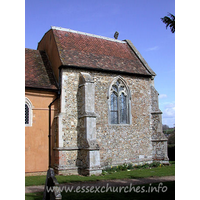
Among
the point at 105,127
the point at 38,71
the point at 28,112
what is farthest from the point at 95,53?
the point at 28,112

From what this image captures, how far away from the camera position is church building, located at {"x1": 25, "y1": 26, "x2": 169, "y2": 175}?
13.5 metres

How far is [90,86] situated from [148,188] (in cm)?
669

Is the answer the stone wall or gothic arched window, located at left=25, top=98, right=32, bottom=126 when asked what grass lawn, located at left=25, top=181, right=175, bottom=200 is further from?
gothic arched window, located at left=25, top=98, right=32, bottom=126

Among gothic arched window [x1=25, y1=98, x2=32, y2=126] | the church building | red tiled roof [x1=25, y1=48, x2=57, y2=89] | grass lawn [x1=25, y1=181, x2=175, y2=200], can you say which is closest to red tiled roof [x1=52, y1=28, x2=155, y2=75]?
the church building

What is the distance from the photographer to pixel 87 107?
1379cm

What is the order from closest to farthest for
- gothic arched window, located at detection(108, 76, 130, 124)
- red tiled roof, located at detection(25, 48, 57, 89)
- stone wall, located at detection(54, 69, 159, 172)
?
stone wall, located at detection(54, 69, 159, 172) → red tiled roof, located at detection(25, 48, 57, 89) → gothic arched window, located at detection(108, 76, 130, 124)

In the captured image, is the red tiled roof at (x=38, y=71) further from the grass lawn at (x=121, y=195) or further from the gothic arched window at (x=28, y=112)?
the grass lawn at (x=121, y=195)

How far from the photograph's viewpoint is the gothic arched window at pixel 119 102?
617 inches

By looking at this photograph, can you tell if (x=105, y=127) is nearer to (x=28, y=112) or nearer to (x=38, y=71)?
(x=28, y=112)

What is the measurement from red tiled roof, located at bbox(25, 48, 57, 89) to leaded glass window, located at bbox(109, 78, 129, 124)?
3.78 meters

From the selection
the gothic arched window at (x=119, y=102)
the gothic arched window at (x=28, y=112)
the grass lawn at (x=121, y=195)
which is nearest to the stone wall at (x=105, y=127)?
the gothic arched window at (x=119, y=102)

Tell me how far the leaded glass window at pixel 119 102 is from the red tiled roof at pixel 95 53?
1044 millimetres

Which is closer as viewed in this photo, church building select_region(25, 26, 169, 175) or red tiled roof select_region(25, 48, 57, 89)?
church building select_region(25, 26, 169, 175)

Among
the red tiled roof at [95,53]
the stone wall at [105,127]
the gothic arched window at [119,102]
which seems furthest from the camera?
the gothic arched window at [119,102]
